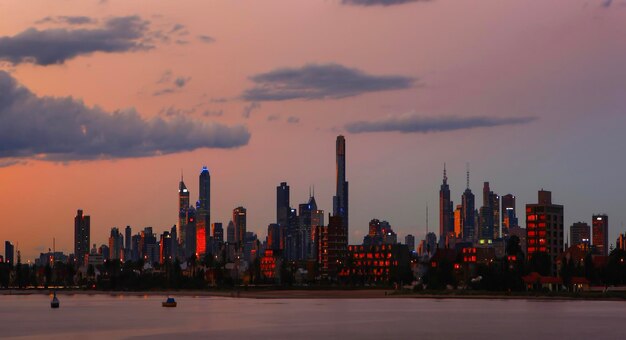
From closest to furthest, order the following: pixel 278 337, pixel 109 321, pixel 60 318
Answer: pixel 278 337 → pixel 109 321 → pixel 60 318

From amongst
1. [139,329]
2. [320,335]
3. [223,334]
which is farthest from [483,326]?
[139,329]

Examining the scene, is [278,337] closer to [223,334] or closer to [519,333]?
[223,334]

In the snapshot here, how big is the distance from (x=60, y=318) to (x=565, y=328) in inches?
3552

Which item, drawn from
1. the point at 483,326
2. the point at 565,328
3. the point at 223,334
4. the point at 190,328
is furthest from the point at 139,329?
the point at 565,328

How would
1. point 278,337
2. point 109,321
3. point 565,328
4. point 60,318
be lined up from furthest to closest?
point 60,318
point 109,321
point 565,328
point 278,337

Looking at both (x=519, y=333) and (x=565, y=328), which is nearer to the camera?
(x=519, y=333)

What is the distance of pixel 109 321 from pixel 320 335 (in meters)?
50.0

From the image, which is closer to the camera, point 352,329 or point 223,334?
point 223,334

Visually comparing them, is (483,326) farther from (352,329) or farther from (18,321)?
Result: (18,321)

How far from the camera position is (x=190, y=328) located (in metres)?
149

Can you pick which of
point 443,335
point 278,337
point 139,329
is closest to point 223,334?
point 278,337

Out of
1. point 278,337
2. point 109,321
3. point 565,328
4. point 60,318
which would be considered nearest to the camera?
point 278,337

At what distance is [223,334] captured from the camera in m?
135

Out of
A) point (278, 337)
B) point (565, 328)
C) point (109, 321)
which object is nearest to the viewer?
point (278, 337)
